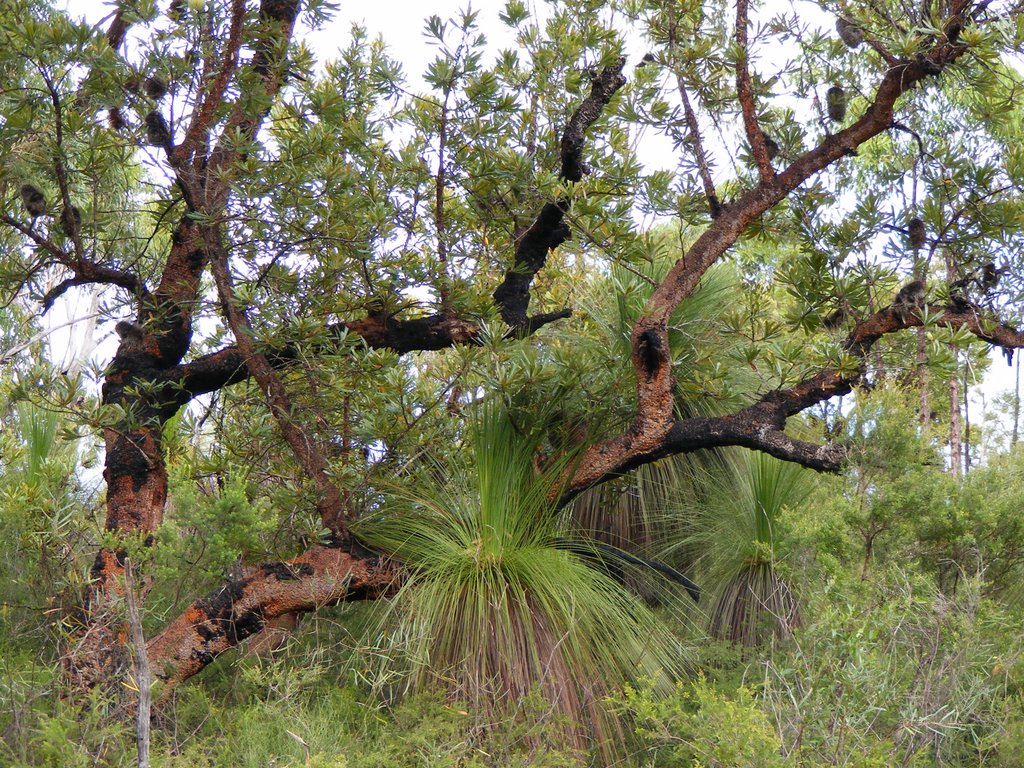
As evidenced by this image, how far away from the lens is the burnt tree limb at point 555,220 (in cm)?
409

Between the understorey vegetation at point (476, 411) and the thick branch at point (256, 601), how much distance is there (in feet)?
0.04

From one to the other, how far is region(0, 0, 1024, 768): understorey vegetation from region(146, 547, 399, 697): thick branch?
0.04ft

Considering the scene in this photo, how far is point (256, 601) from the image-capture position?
364 centimetres

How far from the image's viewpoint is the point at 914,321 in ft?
12.4

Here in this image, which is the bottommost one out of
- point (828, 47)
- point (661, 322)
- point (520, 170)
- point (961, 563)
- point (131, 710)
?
point (131, 710)

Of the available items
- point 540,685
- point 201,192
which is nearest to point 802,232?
point 540,685

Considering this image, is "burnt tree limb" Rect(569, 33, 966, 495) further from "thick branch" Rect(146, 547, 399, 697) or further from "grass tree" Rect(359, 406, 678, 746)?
"thick branch" Rect(146, 547, 399, 697)

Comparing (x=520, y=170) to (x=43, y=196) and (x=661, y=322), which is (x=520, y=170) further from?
(x=43, y=196)

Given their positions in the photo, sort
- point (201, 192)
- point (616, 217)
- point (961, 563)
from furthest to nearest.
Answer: point (961, 563), point (616, 217), point (201, 192)

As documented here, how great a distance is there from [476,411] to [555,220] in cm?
92

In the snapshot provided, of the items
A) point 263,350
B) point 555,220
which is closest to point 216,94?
point 263,350

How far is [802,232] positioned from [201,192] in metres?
2.35

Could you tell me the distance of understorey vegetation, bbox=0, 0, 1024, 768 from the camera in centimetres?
333

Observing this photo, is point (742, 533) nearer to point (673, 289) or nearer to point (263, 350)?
point (673, 289)
